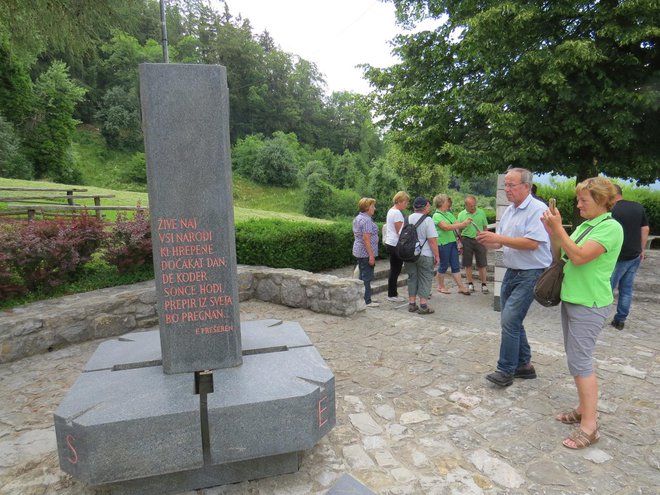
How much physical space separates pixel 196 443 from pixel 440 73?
11.6 meters

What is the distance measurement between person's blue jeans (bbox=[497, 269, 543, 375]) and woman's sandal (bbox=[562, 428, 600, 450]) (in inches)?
35.1

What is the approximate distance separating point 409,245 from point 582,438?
382 centimetres

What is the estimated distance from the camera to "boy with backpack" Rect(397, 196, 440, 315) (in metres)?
6.64

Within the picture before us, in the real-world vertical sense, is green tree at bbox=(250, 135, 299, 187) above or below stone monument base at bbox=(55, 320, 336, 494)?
above

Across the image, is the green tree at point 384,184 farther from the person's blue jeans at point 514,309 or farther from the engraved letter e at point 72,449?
the engraved letter e at point 72,449

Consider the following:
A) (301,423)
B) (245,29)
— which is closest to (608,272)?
(301,423)

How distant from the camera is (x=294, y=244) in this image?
27.9 ft

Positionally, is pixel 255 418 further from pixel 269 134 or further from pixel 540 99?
pixel 269 134

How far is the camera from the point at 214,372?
3.05 m

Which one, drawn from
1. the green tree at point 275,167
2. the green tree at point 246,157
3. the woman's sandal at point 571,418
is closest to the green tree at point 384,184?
the green tree at point 275,167

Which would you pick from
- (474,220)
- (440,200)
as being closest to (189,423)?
(440,200)

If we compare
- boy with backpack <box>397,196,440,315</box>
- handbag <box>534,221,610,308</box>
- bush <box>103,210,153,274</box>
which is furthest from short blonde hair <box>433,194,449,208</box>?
bush <box>103,210,153,274</box>

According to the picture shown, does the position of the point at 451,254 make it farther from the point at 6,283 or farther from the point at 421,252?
the point at 6,283

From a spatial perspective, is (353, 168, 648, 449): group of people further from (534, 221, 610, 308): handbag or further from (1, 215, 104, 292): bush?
(1, 215, 104, 292): bush
